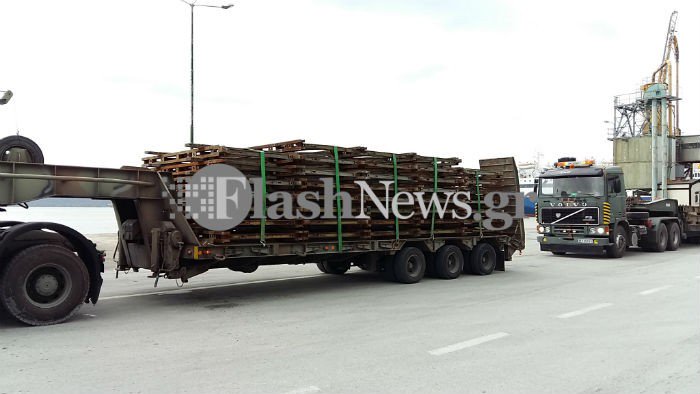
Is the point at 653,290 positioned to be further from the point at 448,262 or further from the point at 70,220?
the point at 70,220

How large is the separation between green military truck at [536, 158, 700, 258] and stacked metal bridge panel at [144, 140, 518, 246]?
5427 millimetres

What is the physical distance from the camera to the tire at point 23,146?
25.4ft

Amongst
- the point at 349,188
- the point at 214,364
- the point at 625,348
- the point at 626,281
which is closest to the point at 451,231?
the point at 349,188

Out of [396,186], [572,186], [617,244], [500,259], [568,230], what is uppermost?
[572,186]

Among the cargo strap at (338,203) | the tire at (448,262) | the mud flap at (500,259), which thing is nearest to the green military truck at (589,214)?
the mud flap at (500,259)

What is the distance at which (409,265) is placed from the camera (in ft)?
38.9

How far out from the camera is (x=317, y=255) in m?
10.5

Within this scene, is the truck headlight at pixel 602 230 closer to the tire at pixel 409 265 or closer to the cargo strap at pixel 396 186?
the tire at pixel 409 265

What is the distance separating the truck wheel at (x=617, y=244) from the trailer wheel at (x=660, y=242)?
2401 millimetres

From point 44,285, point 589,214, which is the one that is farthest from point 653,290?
point 44,285

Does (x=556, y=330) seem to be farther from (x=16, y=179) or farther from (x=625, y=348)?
(x=16, y=179)

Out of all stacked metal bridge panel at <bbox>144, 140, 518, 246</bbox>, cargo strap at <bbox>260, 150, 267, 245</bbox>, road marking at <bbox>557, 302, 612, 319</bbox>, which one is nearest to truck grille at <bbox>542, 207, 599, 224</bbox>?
stacked metal bridge panel at <bbox>144, 140, 518, 246</bbox>

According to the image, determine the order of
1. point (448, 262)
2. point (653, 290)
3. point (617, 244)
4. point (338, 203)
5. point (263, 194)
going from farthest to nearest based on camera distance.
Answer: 1. point (617, 244)
2. point (448, 262)
3. point (653, 290)
4. point (338, 203)
5. point (263, 194)

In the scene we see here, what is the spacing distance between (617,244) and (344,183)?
11637 millimetres
